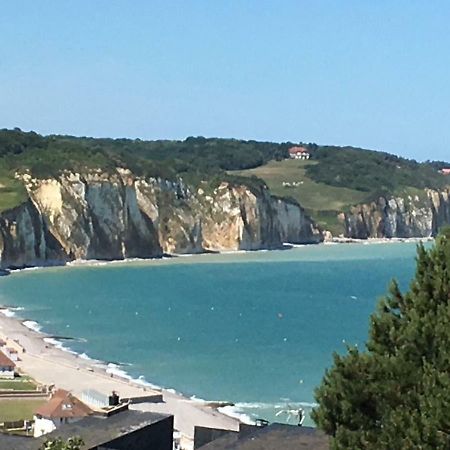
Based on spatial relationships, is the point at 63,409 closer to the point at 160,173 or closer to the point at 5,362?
the point at 5,362

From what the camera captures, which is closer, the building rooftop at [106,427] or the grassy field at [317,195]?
the building rooftop at [106,427]

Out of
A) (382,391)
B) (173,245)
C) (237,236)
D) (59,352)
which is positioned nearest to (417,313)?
(382,391)

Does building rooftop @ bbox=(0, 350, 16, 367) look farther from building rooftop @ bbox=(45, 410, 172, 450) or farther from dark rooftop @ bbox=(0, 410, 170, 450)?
building rooftop @ bbox=(45, 410, 172, 450)

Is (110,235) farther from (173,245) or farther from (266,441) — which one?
(266,441)

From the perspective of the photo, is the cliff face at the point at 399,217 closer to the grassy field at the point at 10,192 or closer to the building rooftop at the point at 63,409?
the grassy field at the point at 10,192

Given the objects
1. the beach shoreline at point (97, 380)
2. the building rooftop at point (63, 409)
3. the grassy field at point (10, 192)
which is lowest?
the beach shoreline at point (97, 380)

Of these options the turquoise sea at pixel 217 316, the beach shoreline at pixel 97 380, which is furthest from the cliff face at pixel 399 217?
the beach shoreline at pixel 97 380

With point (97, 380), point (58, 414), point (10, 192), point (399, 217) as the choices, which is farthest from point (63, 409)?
point (399, 217)
